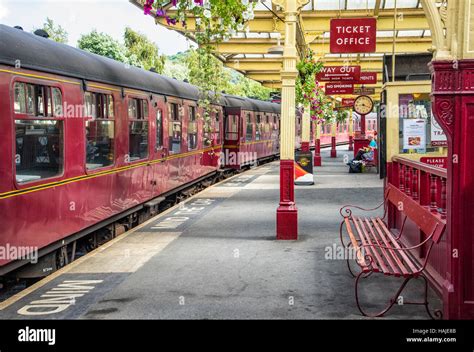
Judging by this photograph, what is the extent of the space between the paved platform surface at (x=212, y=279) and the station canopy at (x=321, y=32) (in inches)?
195

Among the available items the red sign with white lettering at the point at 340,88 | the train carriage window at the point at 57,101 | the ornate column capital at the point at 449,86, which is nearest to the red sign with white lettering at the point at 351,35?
the red sign with white lettering at the point at 340,88

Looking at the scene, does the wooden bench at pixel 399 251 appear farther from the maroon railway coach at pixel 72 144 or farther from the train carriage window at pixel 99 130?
the train carriage window at pixel 99 130

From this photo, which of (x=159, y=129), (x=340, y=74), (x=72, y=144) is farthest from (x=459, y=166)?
(x=340, y=74)

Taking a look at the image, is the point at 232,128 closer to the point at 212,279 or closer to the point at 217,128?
the point at 217,128

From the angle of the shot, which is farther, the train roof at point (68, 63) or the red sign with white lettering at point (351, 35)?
the red sign with white lettering at point (351, 35)

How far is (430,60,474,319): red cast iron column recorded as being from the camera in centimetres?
612

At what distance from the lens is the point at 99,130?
34.6 ft

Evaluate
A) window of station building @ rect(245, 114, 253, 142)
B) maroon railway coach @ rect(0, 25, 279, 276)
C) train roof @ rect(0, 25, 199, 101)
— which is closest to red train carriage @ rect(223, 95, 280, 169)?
window of station building @ rect(245, 114, 253, 142)

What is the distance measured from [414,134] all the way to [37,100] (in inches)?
278

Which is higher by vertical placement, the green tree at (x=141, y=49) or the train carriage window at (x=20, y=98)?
the green tree at (x=141, y=49)

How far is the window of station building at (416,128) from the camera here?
39.7ft

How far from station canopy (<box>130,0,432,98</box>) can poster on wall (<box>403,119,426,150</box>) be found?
280 cm

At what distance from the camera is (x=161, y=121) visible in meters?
14.7
